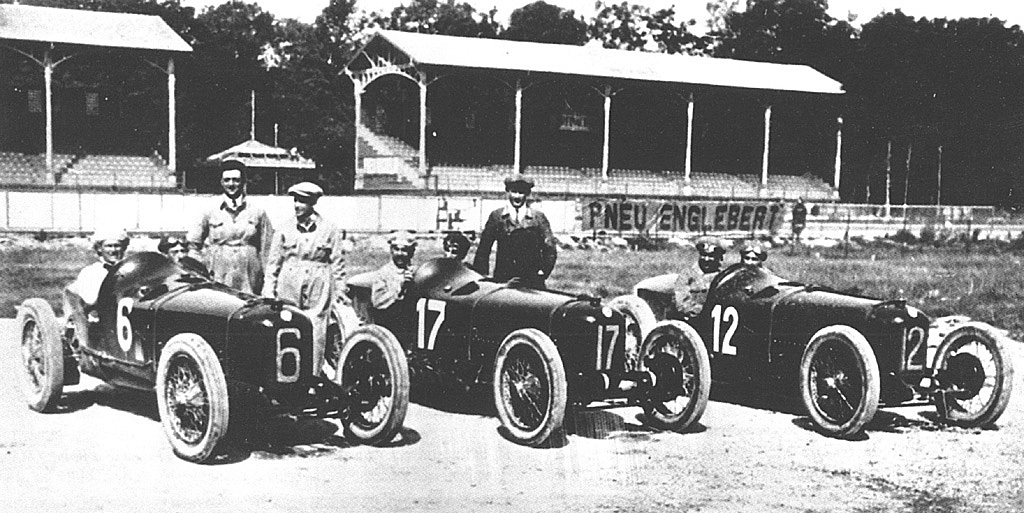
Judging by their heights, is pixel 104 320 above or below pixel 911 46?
below

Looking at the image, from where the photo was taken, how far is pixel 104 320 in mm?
7766

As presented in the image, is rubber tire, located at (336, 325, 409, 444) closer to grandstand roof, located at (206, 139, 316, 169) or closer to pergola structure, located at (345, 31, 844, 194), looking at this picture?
pergola structure, located at (345, 31, 844, 194)

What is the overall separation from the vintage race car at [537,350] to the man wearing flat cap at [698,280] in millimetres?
657

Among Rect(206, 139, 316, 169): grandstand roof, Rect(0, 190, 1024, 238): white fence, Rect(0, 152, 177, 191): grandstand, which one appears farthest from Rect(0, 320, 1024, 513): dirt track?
Rect(206, 139, 316, 169): grandstand roof

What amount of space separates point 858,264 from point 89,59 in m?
29.3

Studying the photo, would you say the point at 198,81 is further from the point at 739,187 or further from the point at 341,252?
the point at 341,252

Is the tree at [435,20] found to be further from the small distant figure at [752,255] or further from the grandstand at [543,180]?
the small distant figure at [752,255]

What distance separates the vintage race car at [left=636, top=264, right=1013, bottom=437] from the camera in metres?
8.11

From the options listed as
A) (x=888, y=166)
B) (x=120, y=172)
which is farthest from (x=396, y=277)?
(x=888, y=166)

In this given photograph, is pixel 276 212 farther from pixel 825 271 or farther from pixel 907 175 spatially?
pixel 907 175

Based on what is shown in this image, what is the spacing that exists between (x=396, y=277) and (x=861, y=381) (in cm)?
356

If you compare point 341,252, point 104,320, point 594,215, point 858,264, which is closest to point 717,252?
point 341,252

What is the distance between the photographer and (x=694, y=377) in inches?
314

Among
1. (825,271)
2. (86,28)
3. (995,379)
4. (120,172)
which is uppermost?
(86,28)
